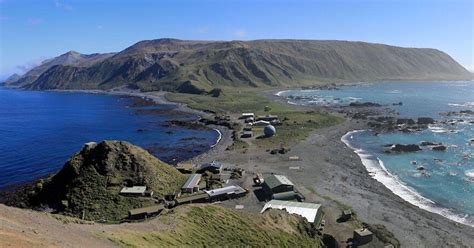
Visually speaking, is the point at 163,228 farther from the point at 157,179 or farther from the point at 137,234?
the point at 157,179

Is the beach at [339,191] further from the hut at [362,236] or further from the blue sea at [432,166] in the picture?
the blue sea at [432,166]

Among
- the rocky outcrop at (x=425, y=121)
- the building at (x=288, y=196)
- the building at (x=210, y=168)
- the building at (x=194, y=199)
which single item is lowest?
the building at (x=288, y=196)

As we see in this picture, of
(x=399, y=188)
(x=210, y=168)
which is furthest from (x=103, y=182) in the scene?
(x=399, y=188)

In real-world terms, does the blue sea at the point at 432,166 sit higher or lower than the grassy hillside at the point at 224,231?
lower

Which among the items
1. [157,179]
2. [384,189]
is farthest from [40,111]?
[384,189]

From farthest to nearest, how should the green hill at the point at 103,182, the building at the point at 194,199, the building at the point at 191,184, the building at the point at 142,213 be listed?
the building at the point at 191,184 < the building at the point at 194,199 < the green hill at the point at 103,182 < the building at the point at 142,213

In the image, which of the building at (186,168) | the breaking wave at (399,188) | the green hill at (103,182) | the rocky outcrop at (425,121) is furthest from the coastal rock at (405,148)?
the green hill at (103,182)

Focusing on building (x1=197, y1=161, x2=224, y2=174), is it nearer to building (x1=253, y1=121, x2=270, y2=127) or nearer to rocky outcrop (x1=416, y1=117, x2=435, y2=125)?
building (x1=253, y1=121, x2=270, y2=127)
